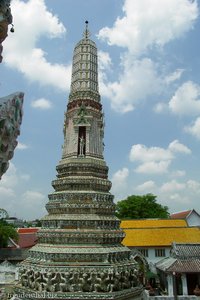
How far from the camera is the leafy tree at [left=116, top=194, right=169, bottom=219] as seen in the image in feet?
133

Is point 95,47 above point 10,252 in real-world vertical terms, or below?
above

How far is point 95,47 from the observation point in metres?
19.4

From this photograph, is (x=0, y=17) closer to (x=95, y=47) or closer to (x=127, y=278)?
(x=127, y=278)

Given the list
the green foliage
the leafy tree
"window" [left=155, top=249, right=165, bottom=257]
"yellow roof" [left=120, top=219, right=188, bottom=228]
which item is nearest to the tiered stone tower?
"window" [left=155, top=249, right=165, bottom=257]

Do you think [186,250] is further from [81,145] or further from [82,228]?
[81,145]

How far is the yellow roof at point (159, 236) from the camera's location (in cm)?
2566

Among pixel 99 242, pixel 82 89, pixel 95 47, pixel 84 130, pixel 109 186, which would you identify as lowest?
pixel 99 242

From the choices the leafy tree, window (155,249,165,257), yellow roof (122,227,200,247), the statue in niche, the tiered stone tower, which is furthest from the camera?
the leafy tree

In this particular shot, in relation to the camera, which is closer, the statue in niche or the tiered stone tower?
the tiered stone tower

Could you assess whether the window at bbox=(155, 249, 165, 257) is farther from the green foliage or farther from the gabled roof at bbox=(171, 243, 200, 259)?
the green foliage

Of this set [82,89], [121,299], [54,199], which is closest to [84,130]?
[82,89]

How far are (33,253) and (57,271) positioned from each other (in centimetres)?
196

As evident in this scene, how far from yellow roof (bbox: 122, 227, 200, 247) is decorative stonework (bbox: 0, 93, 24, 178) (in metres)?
23.4

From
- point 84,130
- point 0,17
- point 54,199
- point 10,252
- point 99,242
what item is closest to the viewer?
point 0,17
